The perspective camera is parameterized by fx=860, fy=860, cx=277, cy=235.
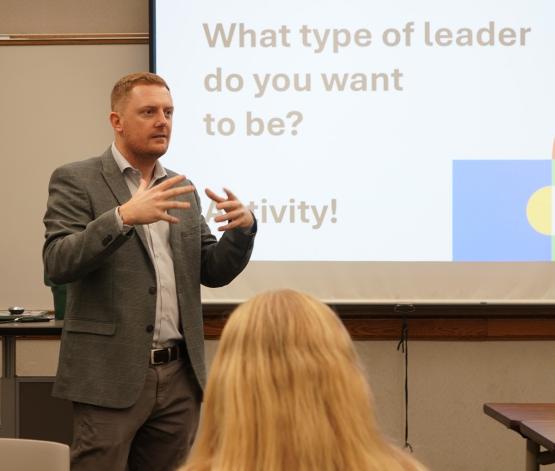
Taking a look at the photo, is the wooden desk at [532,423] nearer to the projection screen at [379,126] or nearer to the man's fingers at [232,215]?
the man's fingers at [232,215]

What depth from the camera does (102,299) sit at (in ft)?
7.86

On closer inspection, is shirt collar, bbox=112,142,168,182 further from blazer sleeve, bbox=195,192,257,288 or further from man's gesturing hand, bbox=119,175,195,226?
man's gesturing hand, bbox=119,175,195,226

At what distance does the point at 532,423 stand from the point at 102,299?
1.31 m

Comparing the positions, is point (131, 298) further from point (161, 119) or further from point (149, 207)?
point (161, 119)

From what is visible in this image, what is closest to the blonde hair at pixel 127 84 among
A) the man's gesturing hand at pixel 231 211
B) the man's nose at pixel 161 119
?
the man's nose at pixel 161 119

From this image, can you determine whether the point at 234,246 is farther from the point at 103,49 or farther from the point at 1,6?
Result: the point at 1,6

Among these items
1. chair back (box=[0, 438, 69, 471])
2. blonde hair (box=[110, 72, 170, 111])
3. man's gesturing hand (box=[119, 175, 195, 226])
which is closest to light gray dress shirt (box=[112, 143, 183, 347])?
blonde hair (box=[110, 72, 170, 111])

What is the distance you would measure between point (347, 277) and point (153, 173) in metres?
1.71

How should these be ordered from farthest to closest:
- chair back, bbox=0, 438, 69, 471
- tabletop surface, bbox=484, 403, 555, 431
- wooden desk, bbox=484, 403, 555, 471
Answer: tabletop surface, bbox=484, 403, 555, 431
wooden desk, bbox=484, 403, 555, 471
chair back, bbox=0, 438, 69, 471

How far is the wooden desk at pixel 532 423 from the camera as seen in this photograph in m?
2.44

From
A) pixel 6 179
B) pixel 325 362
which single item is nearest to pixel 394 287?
pixel 6 179

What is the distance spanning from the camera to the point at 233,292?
13.4ft

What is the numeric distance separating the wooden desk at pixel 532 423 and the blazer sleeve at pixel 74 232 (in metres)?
1.27

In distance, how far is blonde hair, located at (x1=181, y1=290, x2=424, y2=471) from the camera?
1085 millimetres
